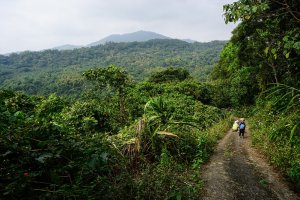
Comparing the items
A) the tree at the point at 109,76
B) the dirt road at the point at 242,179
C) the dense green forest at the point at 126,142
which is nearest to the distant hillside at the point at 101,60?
the tree at the point at 109,76

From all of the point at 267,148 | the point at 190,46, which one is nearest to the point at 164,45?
the point at 190,46

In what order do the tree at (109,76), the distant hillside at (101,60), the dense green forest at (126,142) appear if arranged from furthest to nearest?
the distant hillside at (101,60) → the tree at (109,76) → the dense green forest at (126,142)

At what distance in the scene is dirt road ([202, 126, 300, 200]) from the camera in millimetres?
5664

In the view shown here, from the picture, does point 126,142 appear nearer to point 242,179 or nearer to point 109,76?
point 242,179

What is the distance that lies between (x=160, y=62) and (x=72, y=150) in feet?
422

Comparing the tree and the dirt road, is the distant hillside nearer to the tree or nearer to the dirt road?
the tree

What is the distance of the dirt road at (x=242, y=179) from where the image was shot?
5664mm

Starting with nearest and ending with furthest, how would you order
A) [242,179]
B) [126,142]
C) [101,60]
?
[242,179]
[126,142]
[101,60]

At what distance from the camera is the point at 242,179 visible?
259 inches

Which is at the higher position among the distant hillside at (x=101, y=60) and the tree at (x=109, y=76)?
the distant hillside at (x=101, y=60)

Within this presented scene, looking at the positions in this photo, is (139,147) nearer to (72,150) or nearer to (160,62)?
(72,150)

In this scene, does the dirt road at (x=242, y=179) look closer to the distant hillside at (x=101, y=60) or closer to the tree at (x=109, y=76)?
the tree at (x=109, y=76)

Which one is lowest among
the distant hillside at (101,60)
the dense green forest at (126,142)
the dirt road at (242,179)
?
the dirt road at (242,179)

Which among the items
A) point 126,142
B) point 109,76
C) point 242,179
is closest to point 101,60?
point 109,76
